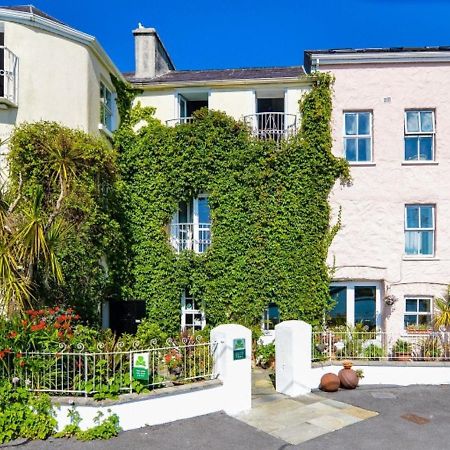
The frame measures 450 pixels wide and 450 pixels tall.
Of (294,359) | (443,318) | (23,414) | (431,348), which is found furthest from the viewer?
(443,318)

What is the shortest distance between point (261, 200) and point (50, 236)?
744cm

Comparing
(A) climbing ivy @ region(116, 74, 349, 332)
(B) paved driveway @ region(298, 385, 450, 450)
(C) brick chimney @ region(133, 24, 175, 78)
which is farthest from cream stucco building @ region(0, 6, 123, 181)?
(B) paved driveway @ region(298, 385, 450, 450)

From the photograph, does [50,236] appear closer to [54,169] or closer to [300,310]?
[54,169]

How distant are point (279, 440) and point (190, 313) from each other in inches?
307

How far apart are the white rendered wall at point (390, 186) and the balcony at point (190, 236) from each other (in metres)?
4.51

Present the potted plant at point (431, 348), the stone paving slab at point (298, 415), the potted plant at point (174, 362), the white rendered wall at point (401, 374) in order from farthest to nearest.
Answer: the potted plant at point (431, 348) < the white rendered wall at point (401, 374) < the potted plant at point (174, 362) < the stone paving slab at point (298, 415)

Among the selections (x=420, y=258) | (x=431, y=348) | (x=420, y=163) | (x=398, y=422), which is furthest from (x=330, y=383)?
(x=420, y=163)

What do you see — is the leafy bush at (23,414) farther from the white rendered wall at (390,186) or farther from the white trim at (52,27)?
the white trim at (52,27)

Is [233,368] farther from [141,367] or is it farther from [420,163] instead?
[420,163]

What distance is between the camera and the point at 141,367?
26.1 feet

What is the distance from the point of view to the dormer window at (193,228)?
15.1 metres

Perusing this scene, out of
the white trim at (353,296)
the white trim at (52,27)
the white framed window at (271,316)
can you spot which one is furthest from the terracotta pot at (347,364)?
the white trim at (52,27)

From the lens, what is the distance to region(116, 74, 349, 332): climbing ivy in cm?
1420

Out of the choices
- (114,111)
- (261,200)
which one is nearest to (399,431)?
(261,200)
